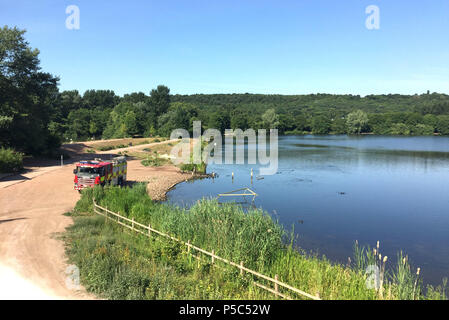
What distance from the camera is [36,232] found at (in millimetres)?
18641

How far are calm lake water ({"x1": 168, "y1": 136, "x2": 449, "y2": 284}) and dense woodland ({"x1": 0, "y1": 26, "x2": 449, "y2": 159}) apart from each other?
24.0 metres

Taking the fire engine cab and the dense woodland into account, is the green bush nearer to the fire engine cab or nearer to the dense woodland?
the dense woodland

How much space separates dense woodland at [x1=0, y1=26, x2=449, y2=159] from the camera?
42688mm

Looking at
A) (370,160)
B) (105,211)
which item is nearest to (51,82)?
(105,211)

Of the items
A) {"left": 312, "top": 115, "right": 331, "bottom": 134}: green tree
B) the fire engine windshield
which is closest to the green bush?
the fire engine windshield

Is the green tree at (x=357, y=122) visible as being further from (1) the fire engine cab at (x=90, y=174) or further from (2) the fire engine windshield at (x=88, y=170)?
(2) the fire engine windshield at (x=88, y=170)

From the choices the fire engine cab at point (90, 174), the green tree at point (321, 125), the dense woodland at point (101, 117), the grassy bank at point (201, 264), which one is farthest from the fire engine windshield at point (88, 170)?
the green tree at point (321, 125)

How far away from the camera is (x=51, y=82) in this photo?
48969mm

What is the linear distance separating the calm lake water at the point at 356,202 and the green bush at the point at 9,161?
742 inches

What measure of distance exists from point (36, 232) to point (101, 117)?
358 feet

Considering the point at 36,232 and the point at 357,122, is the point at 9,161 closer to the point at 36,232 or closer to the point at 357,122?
the point at 36,232

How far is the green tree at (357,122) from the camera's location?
153625 millimetres

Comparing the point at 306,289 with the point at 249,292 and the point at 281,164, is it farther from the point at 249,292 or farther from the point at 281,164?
the point at 281,164

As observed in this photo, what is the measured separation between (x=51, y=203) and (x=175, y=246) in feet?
47.4
